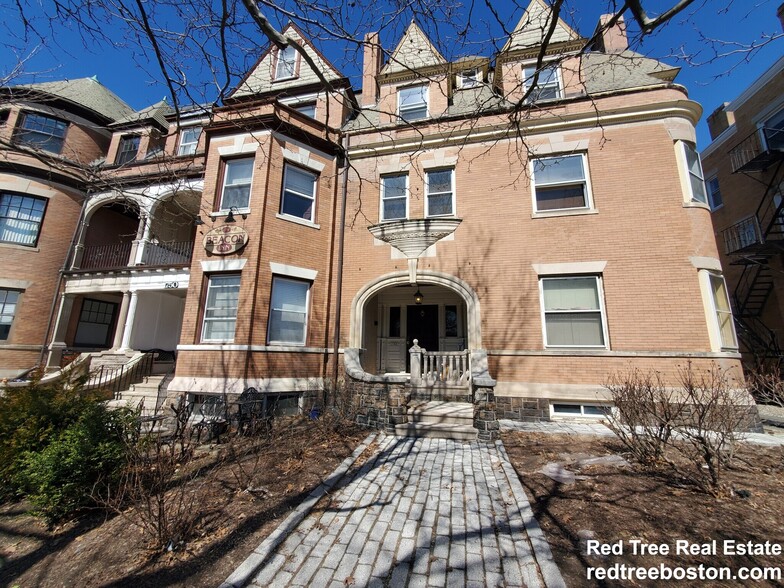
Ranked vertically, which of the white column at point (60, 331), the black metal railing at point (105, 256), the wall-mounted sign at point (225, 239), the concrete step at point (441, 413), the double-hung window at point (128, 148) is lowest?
the concrete step at point (441, 413)

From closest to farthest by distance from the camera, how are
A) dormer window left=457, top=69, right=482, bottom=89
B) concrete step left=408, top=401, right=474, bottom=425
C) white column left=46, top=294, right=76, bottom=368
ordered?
1. dormer window left=457, top=69, right=482, bottom=89
2. concrete step left=408, top=401, right=474, bottom=425
3. white column left=46, top=294, right=76, bottom=368

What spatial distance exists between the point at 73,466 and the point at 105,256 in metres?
14.4

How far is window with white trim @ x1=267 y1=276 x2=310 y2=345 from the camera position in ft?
30.3

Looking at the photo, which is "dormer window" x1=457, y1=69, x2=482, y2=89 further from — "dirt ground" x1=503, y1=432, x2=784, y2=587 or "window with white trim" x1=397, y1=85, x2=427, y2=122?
"dirt ground" x1=503, y1=432, x2=784, y2=587

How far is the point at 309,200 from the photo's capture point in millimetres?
10562

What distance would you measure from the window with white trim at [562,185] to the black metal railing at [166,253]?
1316 centimetres

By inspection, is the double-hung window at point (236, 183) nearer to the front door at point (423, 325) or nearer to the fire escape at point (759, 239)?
the front door at point (423, 325)

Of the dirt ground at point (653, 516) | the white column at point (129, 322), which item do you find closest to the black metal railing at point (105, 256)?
the white column at point (129, 322)

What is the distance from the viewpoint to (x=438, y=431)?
6.90 metres

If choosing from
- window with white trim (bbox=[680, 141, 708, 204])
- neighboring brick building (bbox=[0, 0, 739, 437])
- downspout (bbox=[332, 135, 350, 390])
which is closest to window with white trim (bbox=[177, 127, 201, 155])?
neighboring brick building (bbox=[0, 0, 739, 437])

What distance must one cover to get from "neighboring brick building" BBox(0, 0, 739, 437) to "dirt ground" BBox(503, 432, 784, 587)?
8.42ft

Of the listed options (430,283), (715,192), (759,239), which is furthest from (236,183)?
(715,192)

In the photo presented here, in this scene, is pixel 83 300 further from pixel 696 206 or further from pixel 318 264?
pixel 696 206

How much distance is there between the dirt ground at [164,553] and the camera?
2957 millimetres
